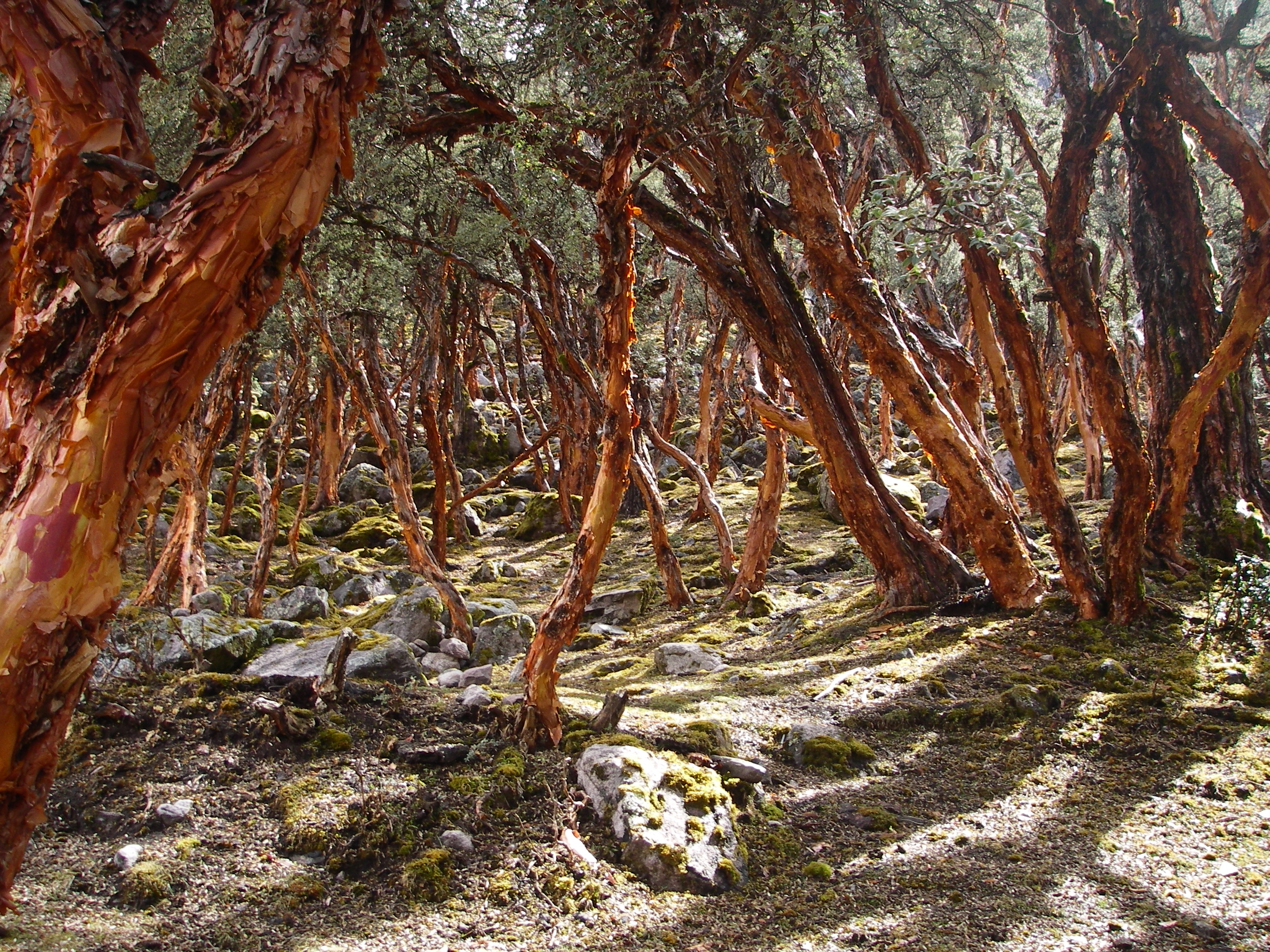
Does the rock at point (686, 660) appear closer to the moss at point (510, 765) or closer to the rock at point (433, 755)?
the moss at point (510, 765)

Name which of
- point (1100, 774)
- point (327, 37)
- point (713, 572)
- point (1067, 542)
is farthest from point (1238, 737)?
point (713, 572)

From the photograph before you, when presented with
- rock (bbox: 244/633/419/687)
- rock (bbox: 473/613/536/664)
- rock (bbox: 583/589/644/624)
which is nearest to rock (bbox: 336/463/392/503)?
rock (bbox: 583/589/644/624)

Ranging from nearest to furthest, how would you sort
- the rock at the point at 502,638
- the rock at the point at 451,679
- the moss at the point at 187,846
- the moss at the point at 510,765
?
the moss at the point at 187,846 < the moss at the point at 510,765 < the rock at the point at 451,679 < the rock at the point at 502,638

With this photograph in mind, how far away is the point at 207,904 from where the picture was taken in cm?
298

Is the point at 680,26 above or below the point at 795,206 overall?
above

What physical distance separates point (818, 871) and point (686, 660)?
3.80m

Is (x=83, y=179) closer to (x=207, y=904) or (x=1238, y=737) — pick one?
(x=207, y=904)

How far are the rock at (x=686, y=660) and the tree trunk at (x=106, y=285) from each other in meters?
5.54

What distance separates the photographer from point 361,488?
19.5 m

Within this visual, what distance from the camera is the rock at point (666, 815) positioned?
135 inches

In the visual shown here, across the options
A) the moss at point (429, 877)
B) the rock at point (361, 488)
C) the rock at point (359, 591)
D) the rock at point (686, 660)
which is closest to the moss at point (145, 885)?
the moss at point (429, 877)

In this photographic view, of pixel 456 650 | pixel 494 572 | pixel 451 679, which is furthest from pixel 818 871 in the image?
pixel 494 572

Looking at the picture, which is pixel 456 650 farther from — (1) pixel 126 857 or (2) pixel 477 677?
(1) pixel 126 857

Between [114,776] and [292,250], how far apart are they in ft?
9.54
